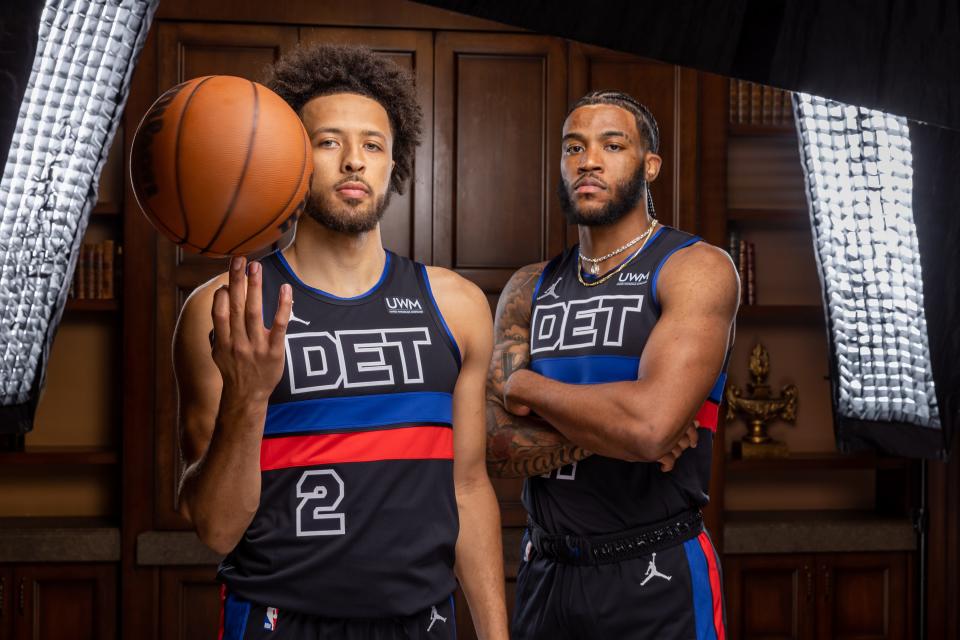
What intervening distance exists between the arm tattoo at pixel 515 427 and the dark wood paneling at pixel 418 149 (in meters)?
1.27

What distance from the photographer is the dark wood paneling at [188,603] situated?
3068 mm

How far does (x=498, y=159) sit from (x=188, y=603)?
1.80 metres

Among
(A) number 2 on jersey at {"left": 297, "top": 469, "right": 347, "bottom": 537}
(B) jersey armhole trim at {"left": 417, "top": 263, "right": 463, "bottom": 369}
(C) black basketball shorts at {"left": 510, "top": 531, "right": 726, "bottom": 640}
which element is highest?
(B) jersey armhole trim at {"left": 417, "top": 263, "right": 463, "bottom": 369}

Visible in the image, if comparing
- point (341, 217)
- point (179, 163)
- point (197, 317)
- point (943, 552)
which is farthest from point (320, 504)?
point (943, 552)

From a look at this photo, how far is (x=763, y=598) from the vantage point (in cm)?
329

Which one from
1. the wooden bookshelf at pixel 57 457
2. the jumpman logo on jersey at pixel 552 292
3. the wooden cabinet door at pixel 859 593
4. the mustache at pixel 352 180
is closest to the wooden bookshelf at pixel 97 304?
the wooden bookshelf at pixel 57 457

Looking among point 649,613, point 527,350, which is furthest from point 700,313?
point 649,613

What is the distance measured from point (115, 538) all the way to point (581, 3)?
3.23 meters

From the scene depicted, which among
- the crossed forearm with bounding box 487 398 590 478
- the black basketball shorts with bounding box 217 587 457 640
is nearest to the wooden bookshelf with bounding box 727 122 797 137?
the crossed forearm with bounding box 487 398 590 478

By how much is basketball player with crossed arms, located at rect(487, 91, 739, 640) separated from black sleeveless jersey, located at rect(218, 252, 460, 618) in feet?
1.24

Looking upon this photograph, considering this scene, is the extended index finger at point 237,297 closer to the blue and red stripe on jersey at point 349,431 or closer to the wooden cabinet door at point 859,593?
the blue and red stripe on jersey at point 349,431

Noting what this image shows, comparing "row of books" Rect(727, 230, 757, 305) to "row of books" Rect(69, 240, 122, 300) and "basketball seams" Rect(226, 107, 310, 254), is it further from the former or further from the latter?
"basketball seams" Rect(226, 107, 310, 254)

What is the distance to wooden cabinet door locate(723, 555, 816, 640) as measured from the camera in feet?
10.7

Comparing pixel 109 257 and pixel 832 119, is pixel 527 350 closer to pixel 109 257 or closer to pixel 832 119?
pixel 832 119
